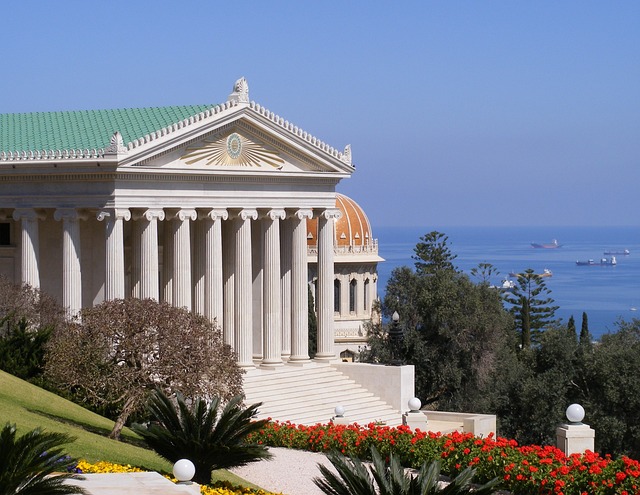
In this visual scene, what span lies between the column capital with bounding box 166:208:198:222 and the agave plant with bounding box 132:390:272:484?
23.1 m

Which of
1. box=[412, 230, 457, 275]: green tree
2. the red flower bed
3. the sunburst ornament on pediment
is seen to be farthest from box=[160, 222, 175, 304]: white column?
box=[412, 230, 457, 275]: green tree

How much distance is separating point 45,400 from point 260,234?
20.3 meters

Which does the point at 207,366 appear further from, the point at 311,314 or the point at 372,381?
the point at 311,314

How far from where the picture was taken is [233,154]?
5597cm

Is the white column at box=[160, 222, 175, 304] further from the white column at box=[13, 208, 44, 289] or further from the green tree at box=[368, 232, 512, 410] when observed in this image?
the green tree at box=[368, 232, 512, 410]

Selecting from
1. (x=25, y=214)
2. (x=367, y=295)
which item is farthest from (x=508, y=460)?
(x=367, y=295)

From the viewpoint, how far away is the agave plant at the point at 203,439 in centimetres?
3078

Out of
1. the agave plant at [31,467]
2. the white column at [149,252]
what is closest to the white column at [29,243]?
the white column at [149,252]

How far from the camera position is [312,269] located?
100m

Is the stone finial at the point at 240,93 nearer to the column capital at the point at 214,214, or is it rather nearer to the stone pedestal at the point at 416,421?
the column capital at the point at 214,214

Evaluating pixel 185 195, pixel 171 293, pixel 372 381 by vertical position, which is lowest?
pixel 372 381

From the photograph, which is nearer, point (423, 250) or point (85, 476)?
point (85, 476)

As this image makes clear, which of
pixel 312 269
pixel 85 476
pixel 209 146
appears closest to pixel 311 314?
pixel 312 269

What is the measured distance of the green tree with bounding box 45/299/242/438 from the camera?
39.5 metres
